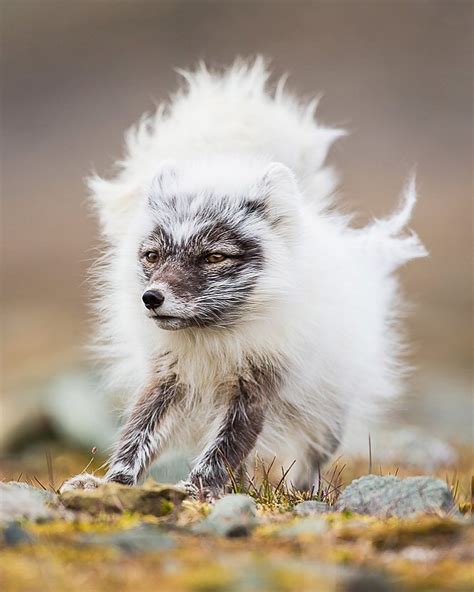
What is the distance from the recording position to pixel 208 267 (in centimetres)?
621

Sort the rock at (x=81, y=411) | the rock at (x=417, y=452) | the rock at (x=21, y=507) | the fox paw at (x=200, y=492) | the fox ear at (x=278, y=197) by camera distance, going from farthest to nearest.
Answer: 1. the rock at (x=81, y=411)
2. the rock at (x=417, y=452)
3. the fox ear at (x=278, y=197)
4. the fox paw at (x=200, y=492)
5. the rock at (x=21, y=507)

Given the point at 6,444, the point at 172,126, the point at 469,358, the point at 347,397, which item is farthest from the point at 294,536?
the point at 469,358

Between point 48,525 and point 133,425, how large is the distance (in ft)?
7.11

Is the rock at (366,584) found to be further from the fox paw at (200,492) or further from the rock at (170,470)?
the rock at (170,470)

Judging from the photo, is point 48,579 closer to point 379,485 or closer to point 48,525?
point 48,525

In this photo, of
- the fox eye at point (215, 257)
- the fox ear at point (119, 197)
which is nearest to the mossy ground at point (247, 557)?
the fox eye at point (215, 257)

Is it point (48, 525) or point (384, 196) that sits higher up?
point (384, 196)

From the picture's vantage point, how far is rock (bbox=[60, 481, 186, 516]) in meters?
4.65

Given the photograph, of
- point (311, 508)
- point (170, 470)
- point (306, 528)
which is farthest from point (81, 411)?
point (306, 528)

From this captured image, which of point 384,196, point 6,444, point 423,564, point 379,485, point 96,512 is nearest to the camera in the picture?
point 423,564

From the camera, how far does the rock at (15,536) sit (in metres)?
3.91

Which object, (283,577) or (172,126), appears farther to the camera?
(172,126)

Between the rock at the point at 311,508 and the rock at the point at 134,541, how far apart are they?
115 centimetres

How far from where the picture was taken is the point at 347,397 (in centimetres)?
760
